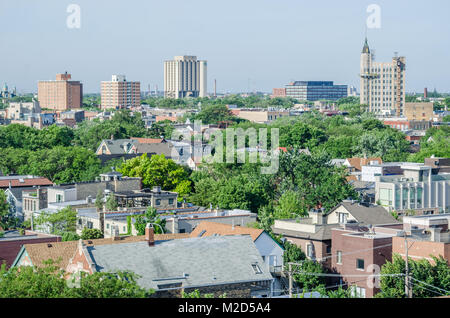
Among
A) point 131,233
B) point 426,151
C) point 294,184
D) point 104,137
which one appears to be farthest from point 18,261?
point 104,137

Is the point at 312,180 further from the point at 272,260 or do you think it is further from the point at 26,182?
the point at 272,260

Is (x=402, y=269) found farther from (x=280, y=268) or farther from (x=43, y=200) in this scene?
(x=43, y=200)

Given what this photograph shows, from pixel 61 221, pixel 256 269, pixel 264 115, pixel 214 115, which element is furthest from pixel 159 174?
pixel 264 115

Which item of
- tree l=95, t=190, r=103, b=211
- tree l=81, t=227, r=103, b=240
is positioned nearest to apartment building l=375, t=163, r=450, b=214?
tree l=95, t=190, r=103, b=211

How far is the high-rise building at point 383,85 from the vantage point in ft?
474

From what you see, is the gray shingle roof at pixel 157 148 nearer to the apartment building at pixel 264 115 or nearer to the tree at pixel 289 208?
the tree at pixel 289 208

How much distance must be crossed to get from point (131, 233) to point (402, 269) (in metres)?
13.9

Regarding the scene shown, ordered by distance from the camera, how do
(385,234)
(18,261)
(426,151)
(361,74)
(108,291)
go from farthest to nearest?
(361,74)
(426,151)
(385,234)
(18,261)
(108,291)

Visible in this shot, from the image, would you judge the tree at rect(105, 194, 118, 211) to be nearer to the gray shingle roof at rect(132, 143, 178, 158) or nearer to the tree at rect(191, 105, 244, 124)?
the gray shingle roof at rect(132, 143, 178, 158)

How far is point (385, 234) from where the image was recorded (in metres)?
28.4

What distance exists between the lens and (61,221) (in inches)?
1513

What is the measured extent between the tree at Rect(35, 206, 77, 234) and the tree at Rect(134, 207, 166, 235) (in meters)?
4.69

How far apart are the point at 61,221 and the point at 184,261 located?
1728 cm

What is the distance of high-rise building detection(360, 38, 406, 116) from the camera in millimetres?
144375
